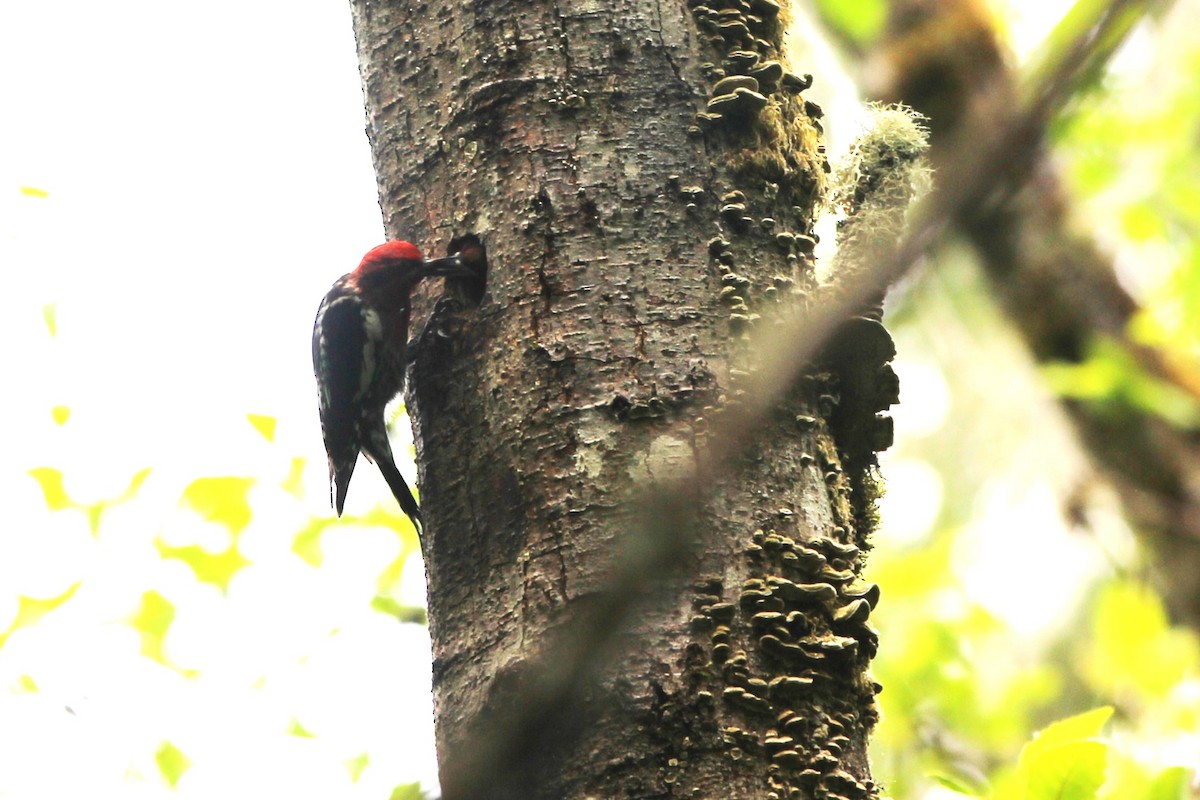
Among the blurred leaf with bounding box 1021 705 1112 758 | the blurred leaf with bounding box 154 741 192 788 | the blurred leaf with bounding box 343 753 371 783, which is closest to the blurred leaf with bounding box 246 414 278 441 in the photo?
the blurred leaf with bounding box 154 741 192 788

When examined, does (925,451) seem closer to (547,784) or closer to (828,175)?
(828,175)

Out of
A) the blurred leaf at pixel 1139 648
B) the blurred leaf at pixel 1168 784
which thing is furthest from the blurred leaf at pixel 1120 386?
the blurred leaf at pixel 1168 784

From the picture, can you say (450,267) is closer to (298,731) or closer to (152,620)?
(152,620)

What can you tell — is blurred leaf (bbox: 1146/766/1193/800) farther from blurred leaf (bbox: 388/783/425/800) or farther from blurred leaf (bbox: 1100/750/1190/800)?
blurred leaf (bbox: 388/783/425/800)

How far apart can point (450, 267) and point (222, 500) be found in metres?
3.12

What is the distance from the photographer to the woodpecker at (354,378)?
3645 millimetres

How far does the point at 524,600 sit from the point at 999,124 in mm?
1312

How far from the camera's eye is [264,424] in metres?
4.75

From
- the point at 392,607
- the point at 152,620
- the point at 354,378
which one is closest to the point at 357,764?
the point at 392,607

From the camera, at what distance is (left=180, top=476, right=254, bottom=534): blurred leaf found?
5.03 meters

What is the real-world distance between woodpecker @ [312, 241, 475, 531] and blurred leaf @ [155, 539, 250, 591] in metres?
1.59

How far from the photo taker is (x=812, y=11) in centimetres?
443

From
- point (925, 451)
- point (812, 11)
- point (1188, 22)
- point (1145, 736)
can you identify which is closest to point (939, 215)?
point (1145, 736)

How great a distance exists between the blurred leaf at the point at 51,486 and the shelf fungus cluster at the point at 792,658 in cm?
401
